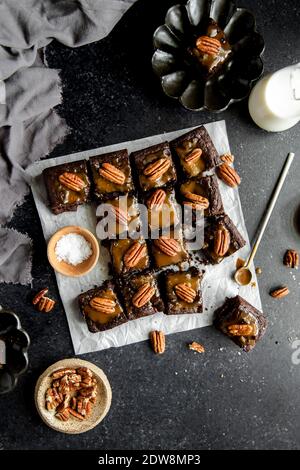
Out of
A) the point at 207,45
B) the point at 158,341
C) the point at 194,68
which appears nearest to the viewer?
the point at 207,45

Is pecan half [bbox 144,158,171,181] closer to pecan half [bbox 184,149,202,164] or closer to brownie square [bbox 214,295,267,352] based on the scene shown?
pecan half [bbox 184,149,202,164]

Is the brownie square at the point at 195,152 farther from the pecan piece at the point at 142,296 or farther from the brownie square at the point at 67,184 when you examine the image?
the pecan piece at the point at 142,296

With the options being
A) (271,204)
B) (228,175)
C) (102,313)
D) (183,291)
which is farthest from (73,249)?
(271,204)

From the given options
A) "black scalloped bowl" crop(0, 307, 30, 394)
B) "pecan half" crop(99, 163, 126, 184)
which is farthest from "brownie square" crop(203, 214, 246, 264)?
"black scalloped bowl" crop(0, 307, 30, 394)

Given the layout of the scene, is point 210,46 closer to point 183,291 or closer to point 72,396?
point 183,291

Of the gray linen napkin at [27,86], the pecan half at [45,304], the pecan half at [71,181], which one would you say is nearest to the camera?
the gray linen napkin at [27,86]

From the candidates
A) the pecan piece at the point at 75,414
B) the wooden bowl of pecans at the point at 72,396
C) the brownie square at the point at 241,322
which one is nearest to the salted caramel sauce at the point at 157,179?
the brownie square at the point at 241,322
